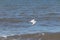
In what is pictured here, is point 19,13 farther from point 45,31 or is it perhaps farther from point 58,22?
point 45,31

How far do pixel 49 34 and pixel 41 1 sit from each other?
976 centimetres

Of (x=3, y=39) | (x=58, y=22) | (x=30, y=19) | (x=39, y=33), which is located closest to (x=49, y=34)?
(x=39, y=33)

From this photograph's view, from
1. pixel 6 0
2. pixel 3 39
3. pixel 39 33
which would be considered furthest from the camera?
pixel 6 0

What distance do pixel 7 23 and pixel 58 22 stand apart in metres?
2.04

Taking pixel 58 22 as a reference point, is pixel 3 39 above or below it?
above

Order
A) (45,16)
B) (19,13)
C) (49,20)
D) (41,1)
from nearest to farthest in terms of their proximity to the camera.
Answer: (49,20) → (45,16) → (19,13) → (41,1)

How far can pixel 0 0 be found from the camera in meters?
19.5

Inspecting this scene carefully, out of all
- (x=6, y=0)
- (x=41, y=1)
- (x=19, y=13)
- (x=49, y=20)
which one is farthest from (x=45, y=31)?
(x=6, y=0)

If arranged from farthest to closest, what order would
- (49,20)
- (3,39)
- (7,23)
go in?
(49,20), (7,23), (3,39)

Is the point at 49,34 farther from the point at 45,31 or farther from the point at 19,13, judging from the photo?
the point at 19,13

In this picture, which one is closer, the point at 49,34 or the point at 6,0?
the point at 49,34

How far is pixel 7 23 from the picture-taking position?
10.5m

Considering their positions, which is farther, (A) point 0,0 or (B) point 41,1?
(A) point 0,0

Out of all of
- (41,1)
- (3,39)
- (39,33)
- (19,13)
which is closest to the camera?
(3,39)
